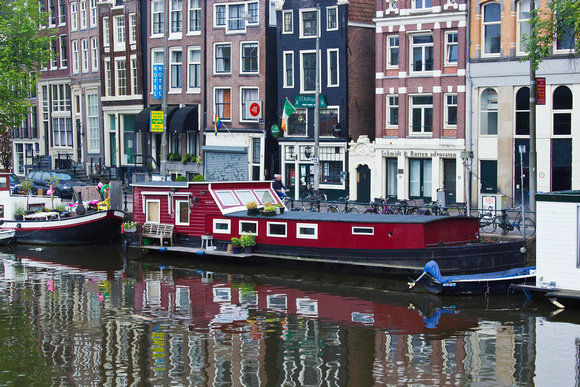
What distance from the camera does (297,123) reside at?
164 ft

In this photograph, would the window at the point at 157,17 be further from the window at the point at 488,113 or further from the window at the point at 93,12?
the window at the point at 488,113

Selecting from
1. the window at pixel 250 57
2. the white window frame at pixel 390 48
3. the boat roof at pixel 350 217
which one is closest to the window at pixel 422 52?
the white window frame at pixel 390 48

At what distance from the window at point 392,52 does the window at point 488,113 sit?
5626 millimetres

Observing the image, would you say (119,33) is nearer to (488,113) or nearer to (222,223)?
(488,113)

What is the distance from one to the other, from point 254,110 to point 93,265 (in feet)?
68.3

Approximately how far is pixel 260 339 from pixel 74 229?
65.1 feet

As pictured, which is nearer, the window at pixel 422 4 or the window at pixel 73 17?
the window at pixel 422 4

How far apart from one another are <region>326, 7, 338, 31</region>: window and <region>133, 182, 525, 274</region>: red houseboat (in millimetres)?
17529

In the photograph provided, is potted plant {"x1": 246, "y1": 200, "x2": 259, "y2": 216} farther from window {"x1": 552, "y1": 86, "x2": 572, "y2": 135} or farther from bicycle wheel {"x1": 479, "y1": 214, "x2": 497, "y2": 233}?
window {"x1": 552, "y1": 86, "x2": 572, "y2": 135}

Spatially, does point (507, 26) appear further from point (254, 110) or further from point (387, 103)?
point (254, 110)

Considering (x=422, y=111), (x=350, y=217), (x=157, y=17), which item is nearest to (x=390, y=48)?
(x=422, y=111)

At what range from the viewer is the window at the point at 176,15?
2232 inches

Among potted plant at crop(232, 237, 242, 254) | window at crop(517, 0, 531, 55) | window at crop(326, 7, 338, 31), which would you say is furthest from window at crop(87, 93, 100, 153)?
window at crop(517, 0, 531, 55)

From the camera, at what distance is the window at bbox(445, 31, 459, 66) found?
4275cm
